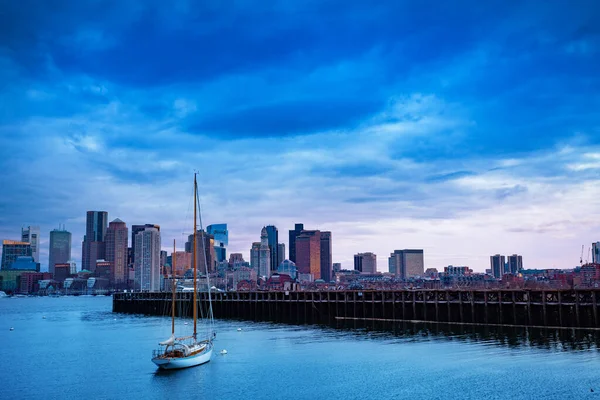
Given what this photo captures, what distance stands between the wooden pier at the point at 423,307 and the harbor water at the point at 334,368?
5430 mm

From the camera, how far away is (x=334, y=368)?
188ft

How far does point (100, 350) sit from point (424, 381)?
150 feet

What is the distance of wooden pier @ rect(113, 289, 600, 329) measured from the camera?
273ft

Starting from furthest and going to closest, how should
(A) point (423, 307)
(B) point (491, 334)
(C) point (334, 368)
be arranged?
1. (A) point (423, 307)
2. (B) point (491, 334)
3. (C) point (334, 368)

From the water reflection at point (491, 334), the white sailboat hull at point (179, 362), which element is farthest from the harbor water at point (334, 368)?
the white sailboat hull at point (179, 362)

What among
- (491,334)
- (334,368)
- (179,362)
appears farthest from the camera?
(491,334)

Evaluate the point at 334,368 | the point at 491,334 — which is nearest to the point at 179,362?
the point at 334,368

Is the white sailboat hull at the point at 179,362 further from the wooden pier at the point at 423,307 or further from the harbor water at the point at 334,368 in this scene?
the wooden pier at the point at 423,307

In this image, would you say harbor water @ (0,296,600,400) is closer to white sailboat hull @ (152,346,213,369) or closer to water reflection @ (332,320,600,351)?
water reflection @ (332,320,600,351)

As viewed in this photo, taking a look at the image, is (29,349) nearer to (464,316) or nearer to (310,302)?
(310,302)

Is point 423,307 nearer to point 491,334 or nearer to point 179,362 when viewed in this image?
point 491,334

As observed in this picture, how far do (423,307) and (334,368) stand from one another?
4636 cm

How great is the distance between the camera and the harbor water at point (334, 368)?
4716 centimetres

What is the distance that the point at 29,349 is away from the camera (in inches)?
3157
